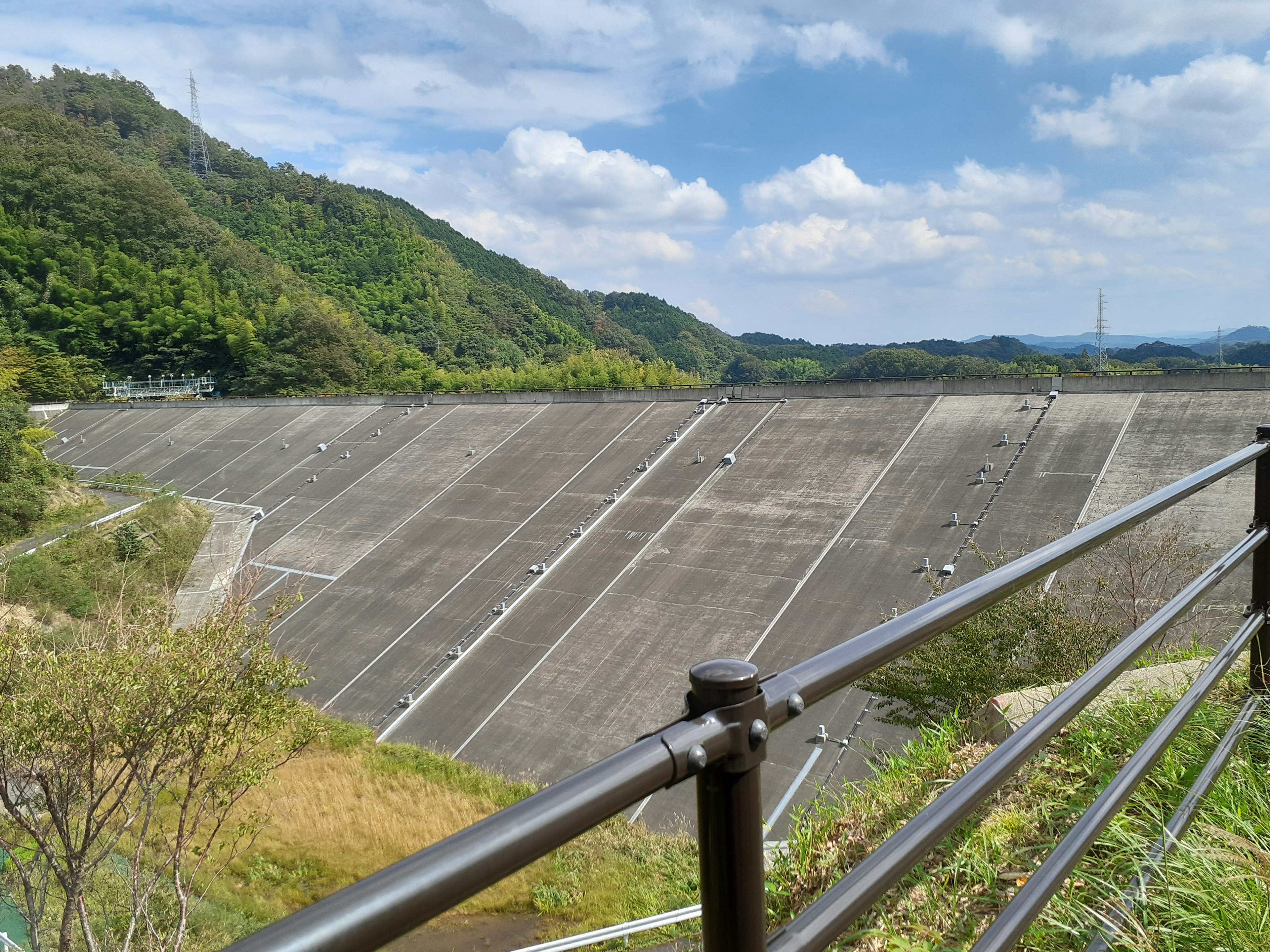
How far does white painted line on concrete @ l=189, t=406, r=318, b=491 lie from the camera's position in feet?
105

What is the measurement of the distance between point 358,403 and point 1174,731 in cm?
3673

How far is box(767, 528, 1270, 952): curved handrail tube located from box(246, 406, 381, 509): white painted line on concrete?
94.6ft

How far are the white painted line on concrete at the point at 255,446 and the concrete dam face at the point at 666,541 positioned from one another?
5.48 meters

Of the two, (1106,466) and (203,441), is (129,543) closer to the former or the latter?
(203,441)

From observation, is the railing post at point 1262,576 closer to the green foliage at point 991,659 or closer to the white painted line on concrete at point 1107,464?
the green foliage at point 991,659

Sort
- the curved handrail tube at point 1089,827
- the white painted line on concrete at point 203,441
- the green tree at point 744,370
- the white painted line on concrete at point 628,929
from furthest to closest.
A: the green tree at point 744,370 → the white painted line on concrete at point 203,441 → the white painted line on concrete at point 628,929 → the curved handrail tube at point 1089,827

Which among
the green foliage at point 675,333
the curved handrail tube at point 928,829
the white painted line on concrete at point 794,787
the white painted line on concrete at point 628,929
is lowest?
the white painted line on concrete at point 794,787

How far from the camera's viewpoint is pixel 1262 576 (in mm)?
2406

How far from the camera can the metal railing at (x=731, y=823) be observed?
1.76ft

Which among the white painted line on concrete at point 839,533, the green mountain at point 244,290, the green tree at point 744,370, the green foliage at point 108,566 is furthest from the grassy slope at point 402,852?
the green tree at point 744,370

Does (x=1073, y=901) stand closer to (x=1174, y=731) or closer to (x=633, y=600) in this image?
(x=1174, y=731)

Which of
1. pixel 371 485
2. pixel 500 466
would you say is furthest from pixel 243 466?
pixel 500 466

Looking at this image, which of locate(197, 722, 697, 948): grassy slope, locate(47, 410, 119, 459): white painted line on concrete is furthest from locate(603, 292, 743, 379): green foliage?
locate(197, 722, 697, 948): grassy slope

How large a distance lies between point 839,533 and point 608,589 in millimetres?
5270
